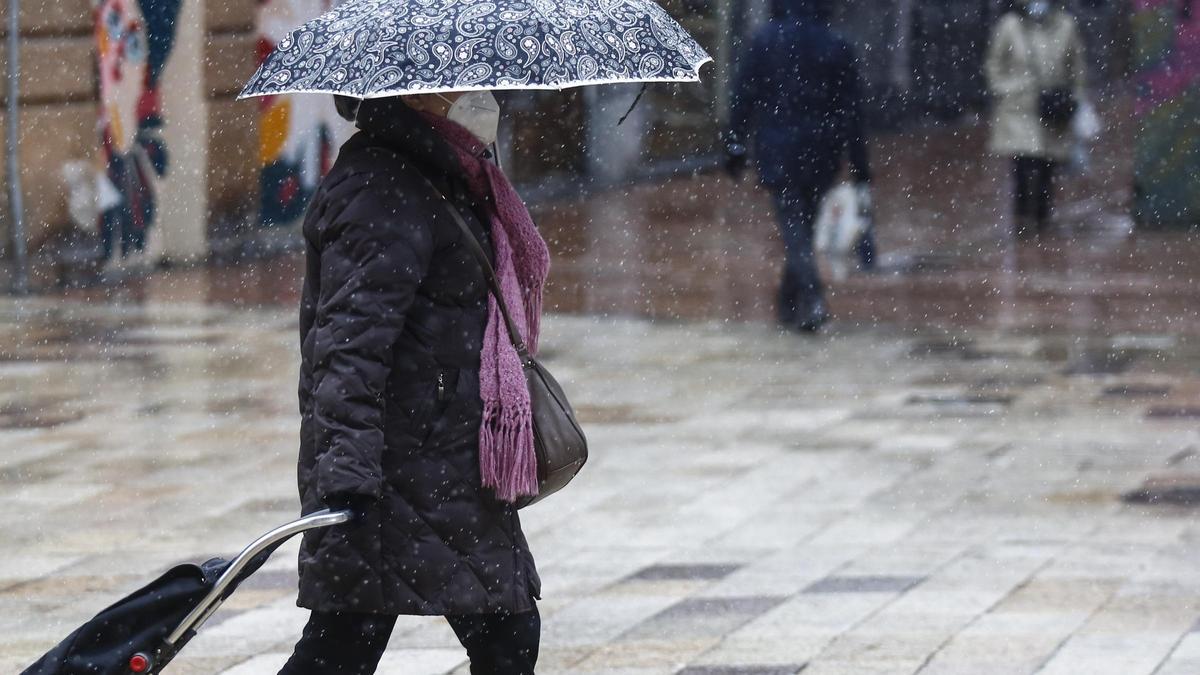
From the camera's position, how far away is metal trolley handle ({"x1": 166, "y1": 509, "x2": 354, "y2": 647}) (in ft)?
11.3

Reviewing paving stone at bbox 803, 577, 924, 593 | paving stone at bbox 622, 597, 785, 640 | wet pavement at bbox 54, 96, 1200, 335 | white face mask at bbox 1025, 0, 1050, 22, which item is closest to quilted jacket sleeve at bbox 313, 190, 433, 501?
paving stone at bbox 622, 597, 785, 640

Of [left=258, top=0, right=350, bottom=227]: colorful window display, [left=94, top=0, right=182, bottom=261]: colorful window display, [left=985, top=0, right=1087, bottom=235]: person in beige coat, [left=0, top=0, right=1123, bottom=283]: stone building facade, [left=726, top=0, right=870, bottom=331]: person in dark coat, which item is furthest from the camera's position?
[left=985, top=0, right=1087, bottom=235]: person in beige coat

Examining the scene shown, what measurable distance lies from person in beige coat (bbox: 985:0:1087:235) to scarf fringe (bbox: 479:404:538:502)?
516 inches

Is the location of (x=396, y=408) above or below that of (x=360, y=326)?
below

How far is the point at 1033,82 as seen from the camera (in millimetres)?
16344

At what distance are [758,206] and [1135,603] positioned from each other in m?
14.2

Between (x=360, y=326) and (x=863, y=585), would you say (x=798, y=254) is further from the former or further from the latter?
(x=360, y=326)

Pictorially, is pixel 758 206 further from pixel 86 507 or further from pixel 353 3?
pixel 353 3

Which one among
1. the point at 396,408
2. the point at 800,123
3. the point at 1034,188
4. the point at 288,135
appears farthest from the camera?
the point at 1034,188

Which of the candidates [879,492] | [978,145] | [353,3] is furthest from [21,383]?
[978,145]

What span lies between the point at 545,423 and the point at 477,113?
21.6 inches

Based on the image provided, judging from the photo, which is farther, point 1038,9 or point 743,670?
point 1038,9

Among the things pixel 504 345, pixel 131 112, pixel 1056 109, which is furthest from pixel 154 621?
pixel 1056 109

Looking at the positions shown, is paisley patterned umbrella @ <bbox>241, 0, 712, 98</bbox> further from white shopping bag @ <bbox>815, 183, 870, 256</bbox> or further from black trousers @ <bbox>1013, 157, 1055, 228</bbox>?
black trousers @ <bbox>1013, 157, 1055, 228</bbox>
